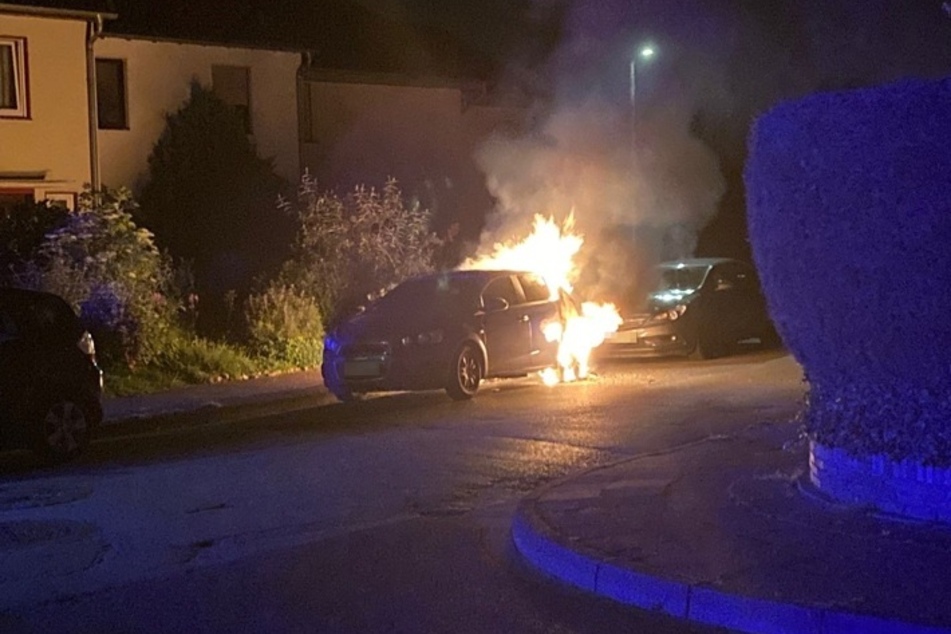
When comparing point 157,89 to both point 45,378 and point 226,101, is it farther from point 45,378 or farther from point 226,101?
point 45,378

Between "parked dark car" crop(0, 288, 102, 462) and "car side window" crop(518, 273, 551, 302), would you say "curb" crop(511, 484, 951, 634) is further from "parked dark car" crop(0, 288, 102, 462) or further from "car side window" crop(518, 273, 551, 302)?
"car side window" crop(518, 273, 551, 302)

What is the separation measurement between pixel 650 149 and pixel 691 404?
12177mm

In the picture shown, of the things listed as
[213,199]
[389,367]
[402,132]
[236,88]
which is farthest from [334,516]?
[402,132]

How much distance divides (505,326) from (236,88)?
1351 centimetres

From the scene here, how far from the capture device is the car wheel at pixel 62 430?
12.0 meters

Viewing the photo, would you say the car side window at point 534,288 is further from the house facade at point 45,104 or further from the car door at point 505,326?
the house facade at point 45,104

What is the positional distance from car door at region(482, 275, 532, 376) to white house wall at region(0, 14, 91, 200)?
1122 centimetres

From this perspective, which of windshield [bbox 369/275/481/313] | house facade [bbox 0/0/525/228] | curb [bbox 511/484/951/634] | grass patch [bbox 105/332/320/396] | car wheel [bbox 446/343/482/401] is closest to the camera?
curb [bbox 511/484/951/634]

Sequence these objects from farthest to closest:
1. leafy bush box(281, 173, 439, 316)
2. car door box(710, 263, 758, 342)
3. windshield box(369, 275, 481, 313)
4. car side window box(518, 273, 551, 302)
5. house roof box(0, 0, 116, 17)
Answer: house roof box(0, 0, 116, 17) → leafy bush box(281, 173, 439, 316) → car door box(710, 263, 758, 342) → car side window box(518, 273, 551, 302) → windshield box(369, 275, 481, 313)

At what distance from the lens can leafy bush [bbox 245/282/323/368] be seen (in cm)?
1961

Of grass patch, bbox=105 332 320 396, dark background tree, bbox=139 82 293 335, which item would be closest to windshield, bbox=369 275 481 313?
grass patch, bbox=105 332 320 396

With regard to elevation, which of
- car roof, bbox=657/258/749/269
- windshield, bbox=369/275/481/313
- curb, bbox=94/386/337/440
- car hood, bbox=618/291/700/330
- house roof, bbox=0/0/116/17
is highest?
house roof, bbox=0/0/116/17

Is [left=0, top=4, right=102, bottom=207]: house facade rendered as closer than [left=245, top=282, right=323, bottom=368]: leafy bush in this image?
No

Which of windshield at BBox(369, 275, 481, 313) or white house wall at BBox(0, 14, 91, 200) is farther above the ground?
white house wall at BBox(0, 14, 91, 200)
